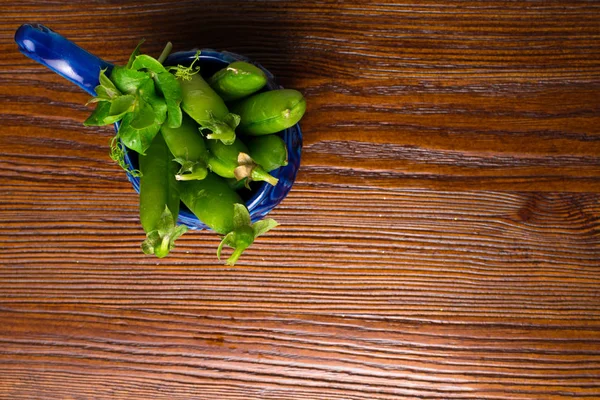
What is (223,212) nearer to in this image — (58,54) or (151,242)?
(151,242)

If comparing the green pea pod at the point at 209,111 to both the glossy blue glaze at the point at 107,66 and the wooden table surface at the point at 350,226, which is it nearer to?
the glossy blue glaze at the point at 107,66

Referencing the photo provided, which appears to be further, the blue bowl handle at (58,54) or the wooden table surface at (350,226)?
the wooden table surface at (350,226)

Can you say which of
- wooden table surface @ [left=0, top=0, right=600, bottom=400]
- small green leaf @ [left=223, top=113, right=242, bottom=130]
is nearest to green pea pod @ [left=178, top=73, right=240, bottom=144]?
small green leaf @ [left=223, top=113, right=242, bottom=130]

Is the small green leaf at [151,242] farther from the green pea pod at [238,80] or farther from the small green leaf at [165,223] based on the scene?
the green pea pod at [238,80]

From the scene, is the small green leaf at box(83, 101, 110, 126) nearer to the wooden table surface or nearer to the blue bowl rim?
the blue bowl rim

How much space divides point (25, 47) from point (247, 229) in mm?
219

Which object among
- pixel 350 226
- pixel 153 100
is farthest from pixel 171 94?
pixel 350 226

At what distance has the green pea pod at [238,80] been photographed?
0.48m

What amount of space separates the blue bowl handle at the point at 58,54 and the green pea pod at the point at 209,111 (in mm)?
75

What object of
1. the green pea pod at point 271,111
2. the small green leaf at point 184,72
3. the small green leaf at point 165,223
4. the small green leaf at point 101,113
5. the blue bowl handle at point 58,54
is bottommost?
the small green leaf at point 165,223

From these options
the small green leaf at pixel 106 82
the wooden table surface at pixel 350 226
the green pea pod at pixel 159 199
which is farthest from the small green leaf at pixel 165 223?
the wooden table surface at pixel 350 226

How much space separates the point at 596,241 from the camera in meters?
0.68

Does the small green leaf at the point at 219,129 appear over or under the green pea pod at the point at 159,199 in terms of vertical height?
over

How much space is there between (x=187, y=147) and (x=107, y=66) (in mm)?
101
